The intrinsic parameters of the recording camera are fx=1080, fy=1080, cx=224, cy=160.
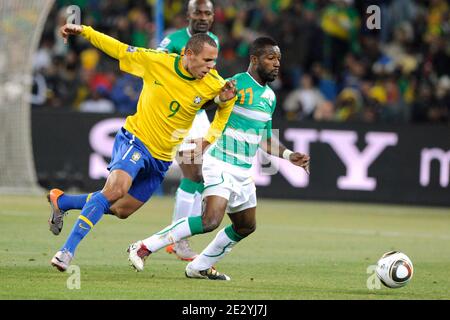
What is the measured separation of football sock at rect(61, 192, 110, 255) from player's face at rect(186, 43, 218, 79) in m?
1.42

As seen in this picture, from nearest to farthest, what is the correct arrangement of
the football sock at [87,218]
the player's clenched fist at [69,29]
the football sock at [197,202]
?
the football sock at [87,218]
the player's clenched fist at [69,29]
the football sock at [197,202]

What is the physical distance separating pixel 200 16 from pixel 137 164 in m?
2.63

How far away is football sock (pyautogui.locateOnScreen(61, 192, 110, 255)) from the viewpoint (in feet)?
30.2

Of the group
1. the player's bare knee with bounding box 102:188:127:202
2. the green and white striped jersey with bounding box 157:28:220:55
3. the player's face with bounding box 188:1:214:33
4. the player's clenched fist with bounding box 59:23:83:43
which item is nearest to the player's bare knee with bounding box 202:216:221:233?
the player's bare knee with bounding box 102:188:127:202

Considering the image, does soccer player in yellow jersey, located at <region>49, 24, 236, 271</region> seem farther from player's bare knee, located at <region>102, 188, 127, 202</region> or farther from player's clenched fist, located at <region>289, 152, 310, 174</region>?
player's clenched fist, located at <region>289, 152, 310, 174</region>

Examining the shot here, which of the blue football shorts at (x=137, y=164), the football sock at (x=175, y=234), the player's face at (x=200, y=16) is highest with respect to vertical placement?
the player's face at (x=200, y=16)

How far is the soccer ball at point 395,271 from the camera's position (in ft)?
30.3

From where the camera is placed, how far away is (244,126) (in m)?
9.90

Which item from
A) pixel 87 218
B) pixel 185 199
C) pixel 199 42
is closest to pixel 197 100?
pixel 199 42

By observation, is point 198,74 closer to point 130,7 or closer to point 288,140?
point 288,140

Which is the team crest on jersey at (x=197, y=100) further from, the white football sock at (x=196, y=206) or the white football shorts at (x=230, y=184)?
the white football sock at (x=196, y=206)

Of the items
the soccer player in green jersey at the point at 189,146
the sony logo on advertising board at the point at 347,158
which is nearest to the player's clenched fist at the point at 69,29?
the soccer player in green jersey at the point at 189,146

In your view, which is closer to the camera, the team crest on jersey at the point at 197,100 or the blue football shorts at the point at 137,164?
the blue football shorts at the point at 137,164

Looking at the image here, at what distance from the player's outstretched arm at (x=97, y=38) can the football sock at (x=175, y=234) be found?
166cm
